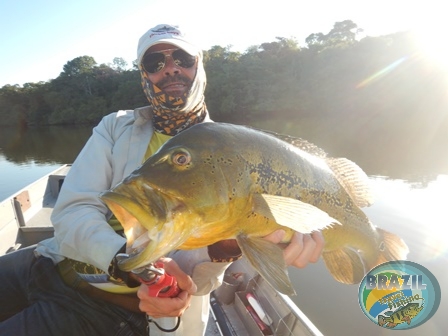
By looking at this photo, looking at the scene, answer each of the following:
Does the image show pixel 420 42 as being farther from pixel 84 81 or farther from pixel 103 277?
pixel 84 81

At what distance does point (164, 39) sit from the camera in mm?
2646

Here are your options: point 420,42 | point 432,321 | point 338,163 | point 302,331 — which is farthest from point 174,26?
point 420,42

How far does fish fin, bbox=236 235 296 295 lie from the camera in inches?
65.2

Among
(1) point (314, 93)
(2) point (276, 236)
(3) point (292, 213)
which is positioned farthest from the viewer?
(1) point (314, 93)

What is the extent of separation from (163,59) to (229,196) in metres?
1.56

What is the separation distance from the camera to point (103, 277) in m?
2.36

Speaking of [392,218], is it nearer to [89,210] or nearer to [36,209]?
[36,209]

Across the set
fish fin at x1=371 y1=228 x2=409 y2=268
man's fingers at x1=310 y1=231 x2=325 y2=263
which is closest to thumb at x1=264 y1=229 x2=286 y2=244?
man's fingers at x1=310 y1=231 x2=325 y2=263

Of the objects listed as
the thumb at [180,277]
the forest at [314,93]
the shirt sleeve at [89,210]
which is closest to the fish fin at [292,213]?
the thumb at [180,277]

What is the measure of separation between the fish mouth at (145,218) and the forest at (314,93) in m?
21.8

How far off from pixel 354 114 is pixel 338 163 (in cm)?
4092

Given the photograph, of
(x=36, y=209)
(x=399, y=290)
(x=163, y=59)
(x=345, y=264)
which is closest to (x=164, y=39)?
(x=163, y=59)

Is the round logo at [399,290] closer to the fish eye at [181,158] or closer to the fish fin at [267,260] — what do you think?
the fish fin at [267,260]

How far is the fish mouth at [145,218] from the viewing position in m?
1.43
